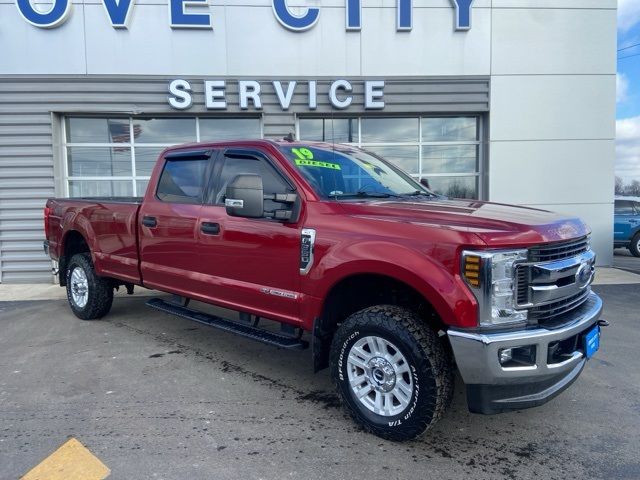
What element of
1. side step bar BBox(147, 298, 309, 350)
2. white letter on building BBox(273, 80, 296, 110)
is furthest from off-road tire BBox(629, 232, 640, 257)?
side step bar BBox(147, 298, 309, 350)

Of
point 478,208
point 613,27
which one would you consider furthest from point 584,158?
point 478,208

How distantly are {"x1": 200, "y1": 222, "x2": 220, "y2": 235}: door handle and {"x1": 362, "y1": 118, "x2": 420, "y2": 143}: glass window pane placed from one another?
645 cm

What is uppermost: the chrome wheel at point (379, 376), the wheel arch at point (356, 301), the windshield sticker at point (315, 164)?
the windshield sticker at point (315, 164)

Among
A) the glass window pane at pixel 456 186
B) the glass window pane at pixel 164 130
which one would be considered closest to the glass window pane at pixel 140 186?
the glass window pane at pixel 164 130

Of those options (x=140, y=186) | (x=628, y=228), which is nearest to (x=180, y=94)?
(x=140, y=186)

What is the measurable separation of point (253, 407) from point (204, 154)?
2381 mm

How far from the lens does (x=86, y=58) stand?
29.8 feet

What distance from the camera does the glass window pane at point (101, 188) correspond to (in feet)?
32.1

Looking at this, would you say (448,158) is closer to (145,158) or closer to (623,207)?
(145,158)

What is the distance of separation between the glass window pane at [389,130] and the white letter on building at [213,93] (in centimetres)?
298

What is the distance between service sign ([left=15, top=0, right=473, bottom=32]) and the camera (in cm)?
889

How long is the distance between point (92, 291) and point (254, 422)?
3.47 m

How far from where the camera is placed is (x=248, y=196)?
137 inches

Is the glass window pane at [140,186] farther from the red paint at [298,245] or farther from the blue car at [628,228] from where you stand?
the blue car at [628,228]
